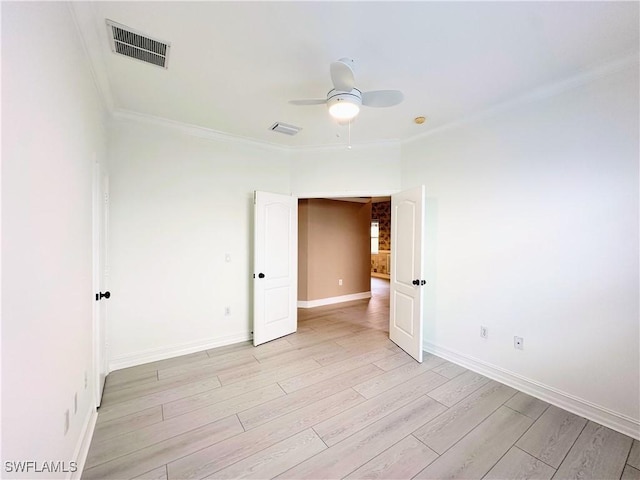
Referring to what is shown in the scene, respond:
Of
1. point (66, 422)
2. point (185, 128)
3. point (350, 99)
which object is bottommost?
point (66, 422)

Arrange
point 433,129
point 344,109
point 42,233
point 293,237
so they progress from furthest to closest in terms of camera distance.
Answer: point 293,237, point 433,129, point 344,109, point 42,233

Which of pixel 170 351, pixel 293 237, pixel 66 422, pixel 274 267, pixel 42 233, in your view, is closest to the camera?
pixel 42 233

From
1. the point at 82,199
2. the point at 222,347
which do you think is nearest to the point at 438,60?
the point at 82,199

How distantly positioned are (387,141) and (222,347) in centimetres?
354

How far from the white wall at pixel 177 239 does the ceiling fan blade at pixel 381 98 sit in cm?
210

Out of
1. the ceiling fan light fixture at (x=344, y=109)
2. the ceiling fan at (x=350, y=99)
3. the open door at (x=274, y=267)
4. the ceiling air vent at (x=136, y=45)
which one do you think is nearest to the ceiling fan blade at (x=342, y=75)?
the ceiling fan at (x=350, y=99)

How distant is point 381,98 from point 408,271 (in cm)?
206

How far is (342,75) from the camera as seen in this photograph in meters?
1.85

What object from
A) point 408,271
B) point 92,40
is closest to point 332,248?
point 408,271

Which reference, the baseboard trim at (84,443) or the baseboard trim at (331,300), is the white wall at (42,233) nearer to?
the baseboard trim at (84,443)

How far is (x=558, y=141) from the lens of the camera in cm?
238

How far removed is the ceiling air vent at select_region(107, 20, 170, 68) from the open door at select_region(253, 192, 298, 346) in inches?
71.0

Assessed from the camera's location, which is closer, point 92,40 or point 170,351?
point 92,40

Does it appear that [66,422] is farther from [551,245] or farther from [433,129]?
[433,129]
